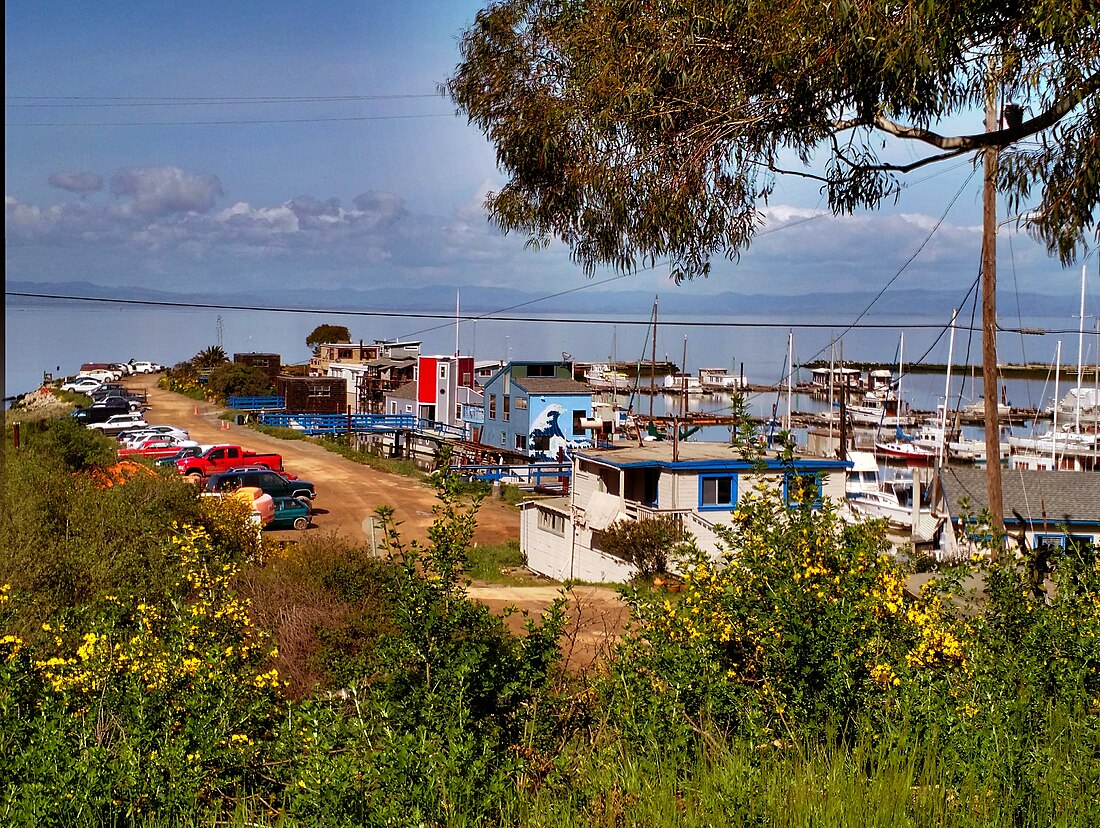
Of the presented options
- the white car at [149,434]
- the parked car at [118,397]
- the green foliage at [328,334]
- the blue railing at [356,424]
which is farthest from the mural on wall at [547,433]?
the green foliage at [328,334]

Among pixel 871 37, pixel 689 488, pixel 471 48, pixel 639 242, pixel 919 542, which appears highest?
pixel 471 48

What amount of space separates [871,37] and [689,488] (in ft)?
57.5

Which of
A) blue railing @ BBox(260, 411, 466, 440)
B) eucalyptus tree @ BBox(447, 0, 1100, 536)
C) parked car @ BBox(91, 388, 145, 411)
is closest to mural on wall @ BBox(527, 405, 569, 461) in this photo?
blue railing @ BBox(260, 411, 466, 440)

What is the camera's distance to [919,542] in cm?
2756

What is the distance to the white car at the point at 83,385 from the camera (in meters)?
63.1

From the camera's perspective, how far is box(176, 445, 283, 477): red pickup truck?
1289 inches

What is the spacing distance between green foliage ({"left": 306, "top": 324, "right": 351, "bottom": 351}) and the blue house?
59.5 metres

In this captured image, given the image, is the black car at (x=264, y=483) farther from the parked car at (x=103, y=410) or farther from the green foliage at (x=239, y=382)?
the green foliage at (x=239, y=382)

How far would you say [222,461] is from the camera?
33.7 metres

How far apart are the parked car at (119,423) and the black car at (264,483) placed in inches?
633

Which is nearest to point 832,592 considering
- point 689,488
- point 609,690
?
point 609,690

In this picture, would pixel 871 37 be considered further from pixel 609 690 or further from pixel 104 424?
pixel 104 424

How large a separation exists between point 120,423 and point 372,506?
1965 cm

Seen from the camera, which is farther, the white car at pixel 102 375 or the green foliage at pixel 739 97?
the white car at pixel 102 375
